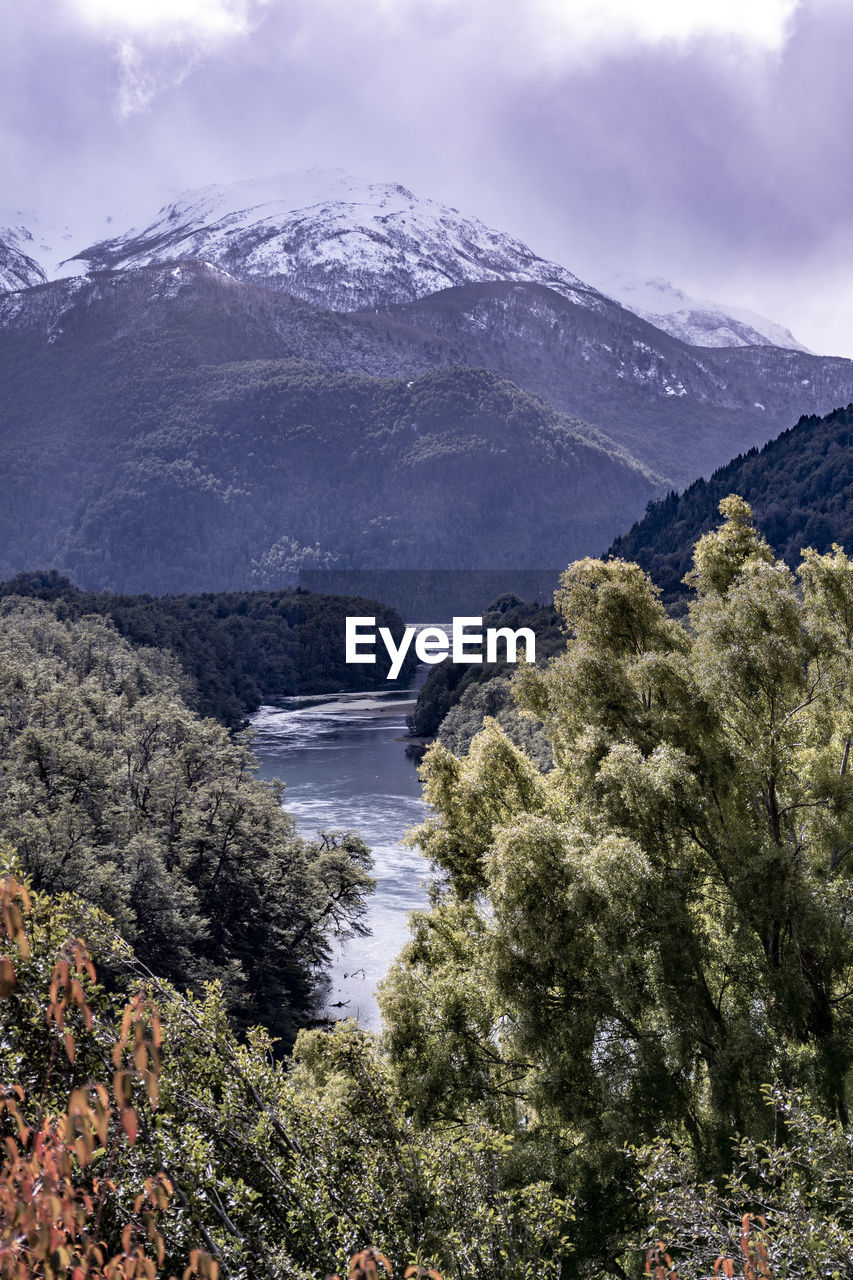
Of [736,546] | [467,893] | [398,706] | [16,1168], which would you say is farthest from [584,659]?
[398,706]

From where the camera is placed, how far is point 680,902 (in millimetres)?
12484

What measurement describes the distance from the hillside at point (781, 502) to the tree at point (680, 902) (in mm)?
100070

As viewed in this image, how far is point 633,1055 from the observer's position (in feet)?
42.5

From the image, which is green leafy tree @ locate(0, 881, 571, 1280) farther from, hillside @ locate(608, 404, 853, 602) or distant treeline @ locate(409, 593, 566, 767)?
hillside @ locate(608, 404, 853, 602)

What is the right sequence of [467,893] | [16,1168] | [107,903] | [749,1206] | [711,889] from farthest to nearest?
1. [107,903]
2. [467,893]
3. [711,889]
4. [749,1206]
5. [16,1168]

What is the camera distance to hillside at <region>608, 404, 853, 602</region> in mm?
126188

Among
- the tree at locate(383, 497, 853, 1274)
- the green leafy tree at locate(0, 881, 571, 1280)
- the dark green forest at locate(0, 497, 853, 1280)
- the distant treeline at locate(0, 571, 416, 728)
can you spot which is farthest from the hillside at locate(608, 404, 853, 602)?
the green leafy tree at locate(0, 881, 571, 1280)

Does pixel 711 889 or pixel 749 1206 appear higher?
pixel 711 889

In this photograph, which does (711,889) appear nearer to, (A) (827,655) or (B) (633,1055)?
(B) (633,1055)

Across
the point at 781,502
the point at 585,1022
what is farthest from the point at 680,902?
the point at 781,502

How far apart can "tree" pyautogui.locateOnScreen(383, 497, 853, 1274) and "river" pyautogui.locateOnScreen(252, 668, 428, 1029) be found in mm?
6493

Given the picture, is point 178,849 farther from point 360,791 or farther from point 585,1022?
point 360,791

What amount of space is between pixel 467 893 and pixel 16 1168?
14272mm

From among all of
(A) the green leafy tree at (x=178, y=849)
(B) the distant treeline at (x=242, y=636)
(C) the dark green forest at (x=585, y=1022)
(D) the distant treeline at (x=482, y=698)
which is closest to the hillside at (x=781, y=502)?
(D) the distant treeline at (x=482, y=698)
